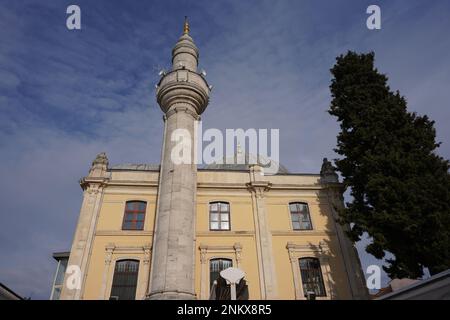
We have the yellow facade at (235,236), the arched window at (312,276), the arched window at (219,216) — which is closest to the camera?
the yellow facade at (235,236)

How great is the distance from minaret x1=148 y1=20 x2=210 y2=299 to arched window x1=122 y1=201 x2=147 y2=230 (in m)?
2.21

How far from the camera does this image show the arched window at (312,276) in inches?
655

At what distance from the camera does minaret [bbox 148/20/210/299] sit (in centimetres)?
1382

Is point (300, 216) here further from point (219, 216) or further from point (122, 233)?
point (122, 233)

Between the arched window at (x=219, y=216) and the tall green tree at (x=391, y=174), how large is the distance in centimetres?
660

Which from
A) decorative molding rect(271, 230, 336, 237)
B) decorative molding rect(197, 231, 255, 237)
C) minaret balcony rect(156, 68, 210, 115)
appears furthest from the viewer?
minaret balcony rect(156, 68, 210, 115)

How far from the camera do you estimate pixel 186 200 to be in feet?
53.2

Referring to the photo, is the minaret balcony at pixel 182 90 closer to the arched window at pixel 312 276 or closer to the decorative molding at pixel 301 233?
the decorative molding at pixel 301 233

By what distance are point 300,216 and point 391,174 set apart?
6.52 m

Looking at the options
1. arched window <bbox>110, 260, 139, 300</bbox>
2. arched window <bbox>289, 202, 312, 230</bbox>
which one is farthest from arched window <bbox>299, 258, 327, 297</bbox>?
arched window <bbox>110, 260, 139, 300</bbox>

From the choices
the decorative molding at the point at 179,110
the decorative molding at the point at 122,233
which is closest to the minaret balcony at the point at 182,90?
the decorative molding at the point at 179,110

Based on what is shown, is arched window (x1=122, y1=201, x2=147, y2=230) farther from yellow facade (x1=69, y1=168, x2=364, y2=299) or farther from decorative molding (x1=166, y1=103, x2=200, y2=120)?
decorative molding (x1=166, y1=103, x2=200, y2=120)
